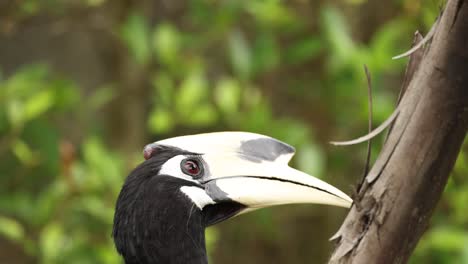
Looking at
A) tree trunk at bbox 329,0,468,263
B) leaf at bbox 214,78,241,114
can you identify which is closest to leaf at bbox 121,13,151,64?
leaf at bbox 214,78,241,114

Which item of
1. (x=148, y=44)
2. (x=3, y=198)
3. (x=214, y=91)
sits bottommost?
(x=3, y=198)

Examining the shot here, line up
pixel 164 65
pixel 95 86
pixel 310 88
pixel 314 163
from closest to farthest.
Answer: pixel 314 163 → pixel 164 65 → pixel 310 88 → pixel 95 86

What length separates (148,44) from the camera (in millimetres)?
3105

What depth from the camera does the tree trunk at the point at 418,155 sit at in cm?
111

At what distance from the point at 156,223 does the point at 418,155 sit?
0.52 m

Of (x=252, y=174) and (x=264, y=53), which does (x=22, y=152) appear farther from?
(x=252, y=174)

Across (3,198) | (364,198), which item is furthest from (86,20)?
(364,198)

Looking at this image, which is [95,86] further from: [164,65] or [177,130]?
[164,65]

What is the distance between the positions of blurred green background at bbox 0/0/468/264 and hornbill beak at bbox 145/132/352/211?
1.25 metres

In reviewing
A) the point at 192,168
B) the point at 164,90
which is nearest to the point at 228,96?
the point at 164,90

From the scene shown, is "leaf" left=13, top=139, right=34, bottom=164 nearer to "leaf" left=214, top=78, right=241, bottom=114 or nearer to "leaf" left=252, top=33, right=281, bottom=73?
"leaf" left=214, top=78, right=241, bottom=114

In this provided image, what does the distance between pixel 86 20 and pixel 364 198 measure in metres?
2.38

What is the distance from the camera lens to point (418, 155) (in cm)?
114

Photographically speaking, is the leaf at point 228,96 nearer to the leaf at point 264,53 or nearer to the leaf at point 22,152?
the leaf at point 264,53
